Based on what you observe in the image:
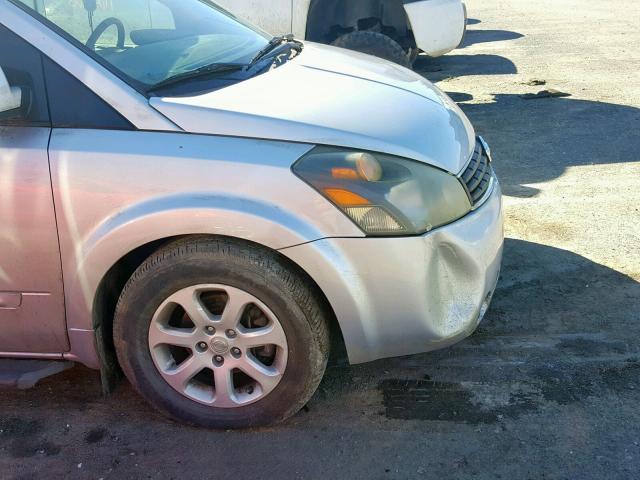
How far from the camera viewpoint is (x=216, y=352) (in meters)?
2.79

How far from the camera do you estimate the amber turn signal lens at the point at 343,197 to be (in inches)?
102

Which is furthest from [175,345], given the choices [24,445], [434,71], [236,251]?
[434,71]

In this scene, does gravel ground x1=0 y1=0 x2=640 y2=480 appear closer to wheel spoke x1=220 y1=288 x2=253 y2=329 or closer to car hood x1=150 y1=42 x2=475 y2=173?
wheel spoke x1=220 y1=288 x2=253 y2=329

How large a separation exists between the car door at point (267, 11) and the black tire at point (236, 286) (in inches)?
209

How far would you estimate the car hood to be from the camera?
2639 mm

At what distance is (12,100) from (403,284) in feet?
5.27

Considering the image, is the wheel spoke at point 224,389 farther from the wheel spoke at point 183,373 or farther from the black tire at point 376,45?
the black tire at point 376,45

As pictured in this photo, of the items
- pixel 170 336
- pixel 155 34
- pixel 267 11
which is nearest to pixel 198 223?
pixel 170 336

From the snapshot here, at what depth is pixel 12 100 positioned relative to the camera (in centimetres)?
259

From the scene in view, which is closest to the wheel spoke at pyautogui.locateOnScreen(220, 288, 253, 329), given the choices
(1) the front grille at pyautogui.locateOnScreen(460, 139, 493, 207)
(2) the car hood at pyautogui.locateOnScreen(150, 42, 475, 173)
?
(2) the car hood at pyautogui.locateOnScreen(150, 42, 475, 173)

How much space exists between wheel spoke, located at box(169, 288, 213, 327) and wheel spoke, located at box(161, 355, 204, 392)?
7.4 inches

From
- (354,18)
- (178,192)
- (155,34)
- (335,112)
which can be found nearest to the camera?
(178,192)

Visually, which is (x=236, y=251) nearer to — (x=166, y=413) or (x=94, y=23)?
(x=166, y=413)

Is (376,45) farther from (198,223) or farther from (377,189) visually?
(198,223)
